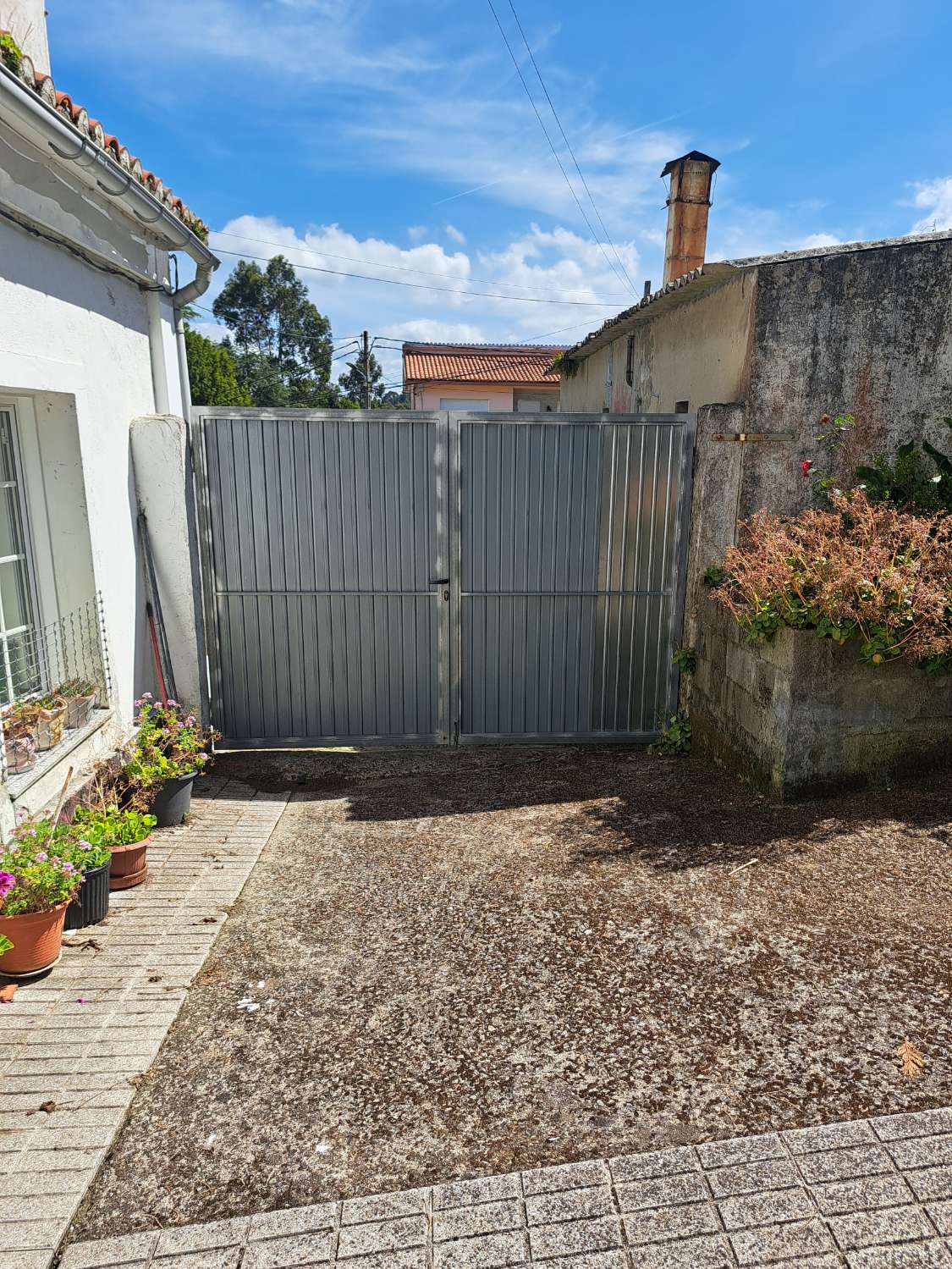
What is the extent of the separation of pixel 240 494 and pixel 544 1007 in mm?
4431

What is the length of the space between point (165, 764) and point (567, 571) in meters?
3.31

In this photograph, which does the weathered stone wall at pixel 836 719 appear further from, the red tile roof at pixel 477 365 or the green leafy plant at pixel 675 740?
the red tile roof at pixel 477 365

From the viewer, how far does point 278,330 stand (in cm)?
4341

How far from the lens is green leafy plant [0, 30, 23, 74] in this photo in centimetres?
339

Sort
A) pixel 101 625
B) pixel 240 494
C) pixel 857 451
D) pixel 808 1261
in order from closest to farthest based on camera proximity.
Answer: pixel 808 1261
pixel 101 625
pixel 857 451
pixel 240 494

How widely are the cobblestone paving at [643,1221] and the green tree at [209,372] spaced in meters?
25.4

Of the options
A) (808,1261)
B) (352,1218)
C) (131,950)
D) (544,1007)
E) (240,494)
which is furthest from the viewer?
(240,494)

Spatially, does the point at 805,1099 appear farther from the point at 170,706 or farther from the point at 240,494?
the point at 240,494

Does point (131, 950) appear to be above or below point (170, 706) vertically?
below

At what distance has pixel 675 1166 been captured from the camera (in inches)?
95.4

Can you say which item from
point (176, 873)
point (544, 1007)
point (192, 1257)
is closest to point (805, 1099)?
point (544, 1007)

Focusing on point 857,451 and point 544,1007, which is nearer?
point 544,1007

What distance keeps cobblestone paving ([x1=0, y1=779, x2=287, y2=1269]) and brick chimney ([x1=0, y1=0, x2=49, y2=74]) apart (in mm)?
4670

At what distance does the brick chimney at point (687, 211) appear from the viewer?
9500mm
